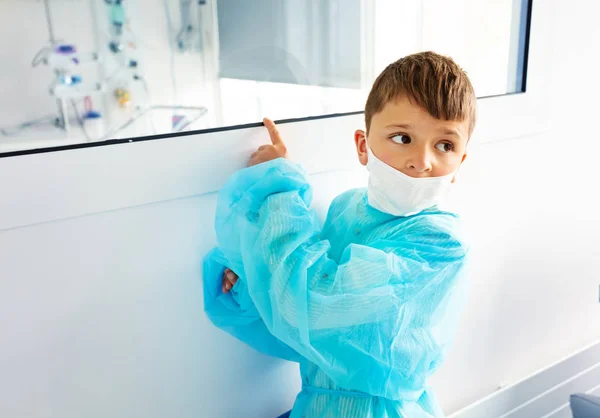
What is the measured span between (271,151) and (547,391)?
3.79ft

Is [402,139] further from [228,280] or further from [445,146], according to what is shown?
[228,280]

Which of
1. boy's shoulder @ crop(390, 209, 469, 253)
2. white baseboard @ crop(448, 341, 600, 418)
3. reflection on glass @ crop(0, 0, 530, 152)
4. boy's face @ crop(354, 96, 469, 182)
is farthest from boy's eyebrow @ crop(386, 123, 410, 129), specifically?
white baseboard @ crop(448, 341, 600, 418)

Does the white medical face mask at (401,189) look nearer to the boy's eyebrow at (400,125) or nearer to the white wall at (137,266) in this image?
the boy's eyebrow at (400,125)

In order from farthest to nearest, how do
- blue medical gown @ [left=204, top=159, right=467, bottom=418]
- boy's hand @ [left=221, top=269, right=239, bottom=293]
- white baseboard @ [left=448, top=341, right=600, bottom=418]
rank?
white baseboard @ [left=448, top=341, right=600, bottom=418], boy's hand @ [left=221, top=269, right=239, bottom=293], blue medical gown @ [left=204, top=159, right=467, bottom=418]

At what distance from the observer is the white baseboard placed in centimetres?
145

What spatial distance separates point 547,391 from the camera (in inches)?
62.2

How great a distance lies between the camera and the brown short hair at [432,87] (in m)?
0.81

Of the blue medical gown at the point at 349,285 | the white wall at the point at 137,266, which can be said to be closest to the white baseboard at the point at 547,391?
the white wall at the point at 137,266

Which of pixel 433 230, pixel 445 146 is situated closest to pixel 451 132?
pixel 445 146

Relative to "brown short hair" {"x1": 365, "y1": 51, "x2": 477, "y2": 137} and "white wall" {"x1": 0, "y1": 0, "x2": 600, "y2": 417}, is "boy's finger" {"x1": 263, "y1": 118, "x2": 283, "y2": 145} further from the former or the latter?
"brown short hair" {"x1": 365, "y1": 51, "x2": 477, "y2": 137}

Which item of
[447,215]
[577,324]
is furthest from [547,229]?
[447,215]

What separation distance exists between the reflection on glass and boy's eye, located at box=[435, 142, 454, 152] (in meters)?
0.28

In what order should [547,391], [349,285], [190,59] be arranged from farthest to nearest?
[547,391], [190,59], [349,285]

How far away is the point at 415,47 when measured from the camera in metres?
1.18
